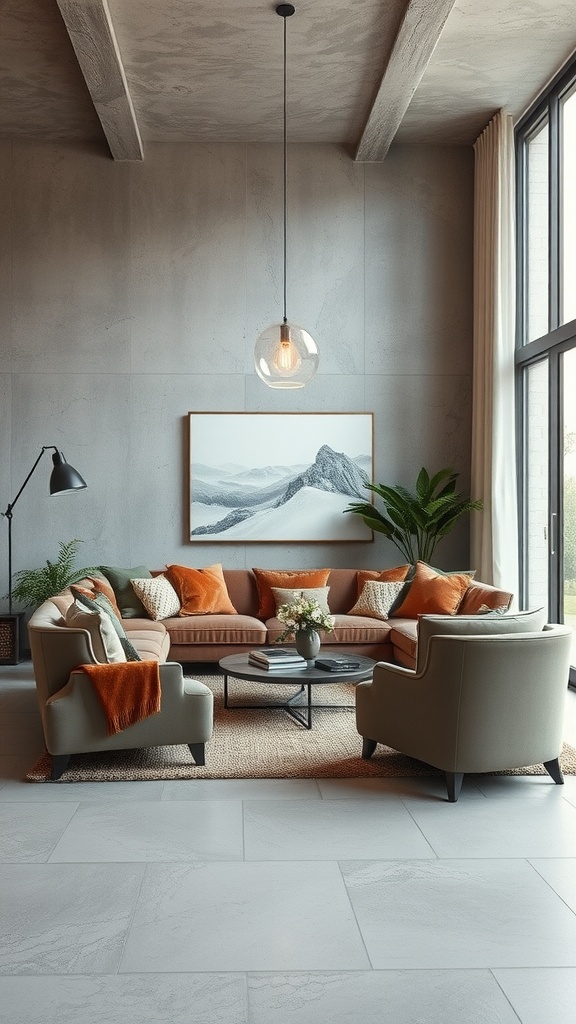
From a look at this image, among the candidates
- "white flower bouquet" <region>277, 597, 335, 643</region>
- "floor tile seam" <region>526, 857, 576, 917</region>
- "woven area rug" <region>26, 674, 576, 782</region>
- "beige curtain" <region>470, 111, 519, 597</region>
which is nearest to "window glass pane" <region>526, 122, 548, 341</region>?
"beige curtain" <region>470, 111, 519, 597</region>

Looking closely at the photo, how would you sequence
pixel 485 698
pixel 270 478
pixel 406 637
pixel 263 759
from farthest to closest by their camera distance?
pixel 270 478 < pixel 406 637 < pixel 263 759 < pixel 485 698

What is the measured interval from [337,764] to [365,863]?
1185 millimetres

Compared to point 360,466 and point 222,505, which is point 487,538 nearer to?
point 360,466

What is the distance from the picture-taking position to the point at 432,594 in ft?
22.4

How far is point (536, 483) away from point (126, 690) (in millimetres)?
4088

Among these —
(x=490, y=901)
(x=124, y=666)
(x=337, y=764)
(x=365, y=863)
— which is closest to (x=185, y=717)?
(x=124, y=666)

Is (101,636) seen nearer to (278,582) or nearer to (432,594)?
(278,582)

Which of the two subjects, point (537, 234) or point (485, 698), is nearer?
point (485, 698)

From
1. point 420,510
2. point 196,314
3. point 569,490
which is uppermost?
point 196,314

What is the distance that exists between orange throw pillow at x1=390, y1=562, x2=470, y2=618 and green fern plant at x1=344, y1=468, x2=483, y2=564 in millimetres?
610

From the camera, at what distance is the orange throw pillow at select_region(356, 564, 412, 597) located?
23.8ft

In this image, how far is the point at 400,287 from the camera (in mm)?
8047

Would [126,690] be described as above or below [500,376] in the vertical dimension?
below

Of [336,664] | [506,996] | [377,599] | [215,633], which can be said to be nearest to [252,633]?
[215,633]
